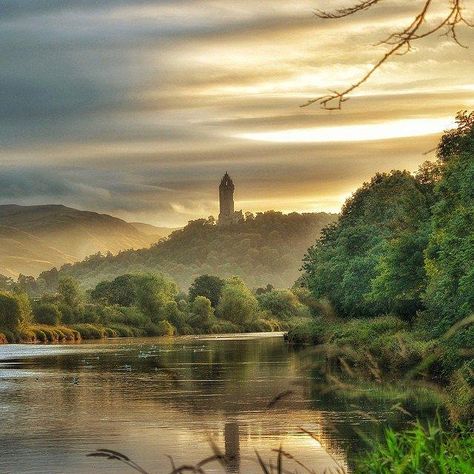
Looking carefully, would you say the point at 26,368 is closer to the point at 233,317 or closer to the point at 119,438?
the point at 119,438

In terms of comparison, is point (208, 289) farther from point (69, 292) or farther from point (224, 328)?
point (69, 292)

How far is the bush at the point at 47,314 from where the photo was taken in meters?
133

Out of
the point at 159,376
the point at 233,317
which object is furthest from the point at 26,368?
the point at 233,317

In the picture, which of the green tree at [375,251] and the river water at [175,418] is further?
the green tree at [375,251]

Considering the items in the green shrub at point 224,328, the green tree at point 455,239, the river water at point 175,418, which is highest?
the green shrub at point 224,328

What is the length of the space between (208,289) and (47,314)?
47.4m

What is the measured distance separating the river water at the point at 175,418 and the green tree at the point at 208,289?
115808 millimetres

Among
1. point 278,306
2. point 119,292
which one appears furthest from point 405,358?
point 278,306

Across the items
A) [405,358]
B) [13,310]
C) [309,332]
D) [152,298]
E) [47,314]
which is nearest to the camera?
[405,358]

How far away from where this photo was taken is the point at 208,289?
178 m

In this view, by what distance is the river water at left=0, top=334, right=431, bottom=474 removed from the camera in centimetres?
2527

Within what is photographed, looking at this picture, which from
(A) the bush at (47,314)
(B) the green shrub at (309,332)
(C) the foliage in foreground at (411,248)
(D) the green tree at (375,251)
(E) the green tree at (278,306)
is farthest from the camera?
(E) the green tree at (278,306)

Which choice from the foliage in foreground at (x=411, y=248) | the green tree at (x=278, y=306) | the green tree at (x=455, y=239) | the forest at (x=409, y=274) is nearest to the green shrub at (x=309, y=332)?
the forest at (x=409, y=274)

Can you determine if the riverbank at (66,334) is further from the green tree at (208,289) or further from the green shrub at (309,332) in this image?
the green tree at (208,289)
